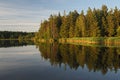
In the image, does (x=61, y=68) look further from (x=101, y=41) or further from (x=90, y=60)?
(x=101, y=41)

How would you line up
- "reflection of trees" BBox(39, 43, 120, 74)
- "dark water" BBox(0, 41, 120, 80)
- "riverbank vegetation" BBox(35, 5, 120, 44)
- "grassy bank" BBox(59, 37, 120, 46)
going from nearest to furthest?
"dark water" BBox(0, 41, 120, 80) → "reflection of trees" BBox(39, 43, 120, 74) → "grassy bank" BBox(59, 37, 120, 46) → "riverbank vegetation" BBox(35, 5, 120, 44)

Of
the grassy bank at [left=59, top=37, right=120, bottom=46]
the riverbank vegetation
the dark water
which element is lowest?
the dark water

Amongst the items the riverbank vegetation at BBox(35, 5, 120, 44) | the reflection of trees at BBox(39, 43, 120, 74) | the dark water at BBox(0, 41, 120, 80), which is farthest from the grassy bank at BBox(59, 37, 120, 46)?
the dark water at BBox(0, 41, 120, 80)

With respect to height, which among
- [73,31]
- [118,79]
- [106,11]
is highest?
[106,11]

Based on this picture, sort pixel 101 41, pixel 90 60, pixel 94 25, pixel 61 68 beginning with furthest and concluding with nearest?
pixel 94 25
pixel 101 41
pixel 90 60
pixel 61 68

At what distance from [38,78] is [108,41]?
57.2 m

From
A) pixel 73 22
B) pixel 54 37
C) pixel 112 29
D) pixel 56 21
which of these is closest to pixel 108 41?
pixel 112 29

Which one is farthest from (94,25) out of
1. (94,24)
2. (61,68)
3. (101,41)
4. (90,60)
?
(61,68)

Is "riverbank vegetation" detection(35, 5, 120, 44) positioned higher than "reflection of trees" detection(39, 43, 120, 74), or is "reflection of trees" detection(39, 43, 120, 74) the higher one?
"riverbank vegetation" detection(35, 5, 120, 44)

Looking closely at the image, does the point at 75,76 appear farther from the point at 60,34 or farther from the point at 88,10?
the point at 60,34

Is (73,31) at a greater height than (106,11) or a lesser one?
lesser

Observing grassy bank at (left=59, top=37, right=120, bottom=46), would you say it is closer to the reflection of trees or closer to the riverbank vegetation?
the riverbank vegetation

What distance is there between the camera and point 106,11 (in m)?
97.1

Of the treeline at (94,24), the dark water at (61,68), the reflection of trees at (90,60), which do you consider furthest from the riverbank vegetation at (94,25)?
the dark water at (61,68)
